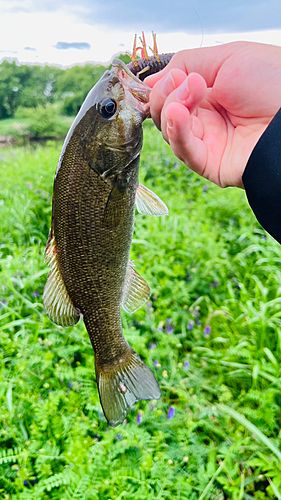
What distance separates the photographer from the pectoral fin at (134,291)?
4.44ft

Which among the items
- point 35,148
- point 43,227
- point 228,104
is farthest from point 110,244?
point 35,148

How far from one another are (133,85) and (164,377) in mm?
1592

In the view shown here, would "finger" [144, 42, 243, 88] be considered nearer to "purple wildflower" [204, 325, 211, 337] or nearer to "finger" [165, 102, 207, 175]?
"finger" [165, 102, 207, 175]

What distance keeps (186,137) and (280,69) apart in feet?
0.78

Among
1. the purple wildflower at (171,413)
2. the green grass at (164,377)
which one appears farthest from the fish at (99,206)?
the purple wildflower at (171,413)

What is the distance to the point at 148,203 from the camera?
1290 millimetres

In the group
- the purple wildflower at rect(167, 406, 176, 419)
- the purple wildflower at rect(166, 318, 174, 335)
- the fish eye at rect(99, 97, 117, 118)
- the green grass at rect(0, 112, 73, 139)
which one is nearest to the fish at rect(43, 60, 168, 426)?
the fish eye at rect(99, 97, 117, 118)

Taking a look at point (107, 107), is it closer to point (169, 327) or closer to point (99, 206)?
point (99, 206)

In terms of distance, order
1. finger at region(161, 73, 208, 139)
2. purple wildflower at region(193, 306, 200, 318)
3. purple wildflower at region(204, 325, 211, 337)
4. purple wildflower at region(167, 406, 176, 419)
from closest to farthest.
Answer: finger at region(161, 73, 208, 139) < purple wildflower at region(167, 406, 176, 419) < purple wildflower at region(204, 325, 211, 337) < purple wildflower at region(193, 306, 200, 318)

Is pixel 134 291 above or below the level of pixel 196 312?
above

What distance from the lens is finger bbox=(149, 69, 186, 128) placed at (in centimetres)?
113

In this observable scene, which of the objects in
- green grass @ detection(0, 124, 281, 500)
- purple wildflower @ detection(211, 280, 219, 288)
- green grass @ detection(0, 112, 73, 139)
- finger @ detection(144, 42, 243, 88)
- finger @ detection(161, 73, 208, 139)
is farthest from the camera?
green grass @ detection(0, 112, 73, 139)

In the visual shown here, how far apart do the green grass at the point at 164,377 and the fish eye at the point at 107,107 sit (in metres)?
1.24

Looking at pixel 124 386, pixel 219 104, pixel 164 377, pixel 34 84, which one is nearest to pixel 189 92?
pixel 219 104
